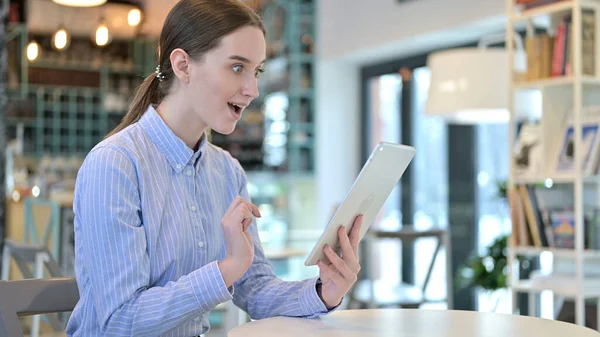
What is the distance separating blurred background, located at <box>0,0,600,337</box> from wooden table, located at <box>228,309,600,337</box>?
2.08 metres

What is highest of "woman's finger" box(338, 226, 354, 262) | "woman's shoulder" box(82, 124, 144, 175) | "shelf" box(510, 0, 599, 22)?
"shelf" box(510, 0, 599, 22)

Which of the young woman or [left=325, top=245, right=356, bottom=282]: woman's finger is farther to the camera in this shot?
[left=325, top=245, right=356, bottom=282]: woman's finger

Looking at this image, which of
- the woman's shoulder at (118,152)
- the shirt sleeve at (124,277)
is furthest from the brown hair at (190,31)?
the shirt sleeve at (124,277)

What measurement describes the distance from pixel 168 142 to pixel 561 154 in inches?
100

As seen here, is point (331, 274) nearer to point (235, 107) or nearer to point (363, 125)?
point (235, 107)

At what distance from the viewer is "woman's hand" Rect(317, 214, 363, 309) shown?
1548 millimetres

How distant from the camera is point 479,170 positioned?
6.35 m

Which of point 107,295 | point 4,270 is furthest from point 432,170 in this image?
point 107,295

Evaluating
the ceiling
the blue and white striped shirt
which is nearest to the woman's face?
the blue and white striped shirt

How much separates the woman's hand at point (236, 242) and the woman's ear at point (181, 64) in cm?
33

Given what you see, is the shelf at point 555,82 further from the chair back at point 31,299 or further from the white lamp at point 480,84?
the chair back at point 31,299

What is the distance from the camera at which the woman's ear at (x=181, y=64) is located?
1.62 m

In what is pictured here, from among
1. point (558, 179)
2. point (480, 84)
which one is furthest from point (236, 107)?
point (480, 84)

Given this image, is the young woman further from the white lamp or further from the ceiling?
the ceiling
